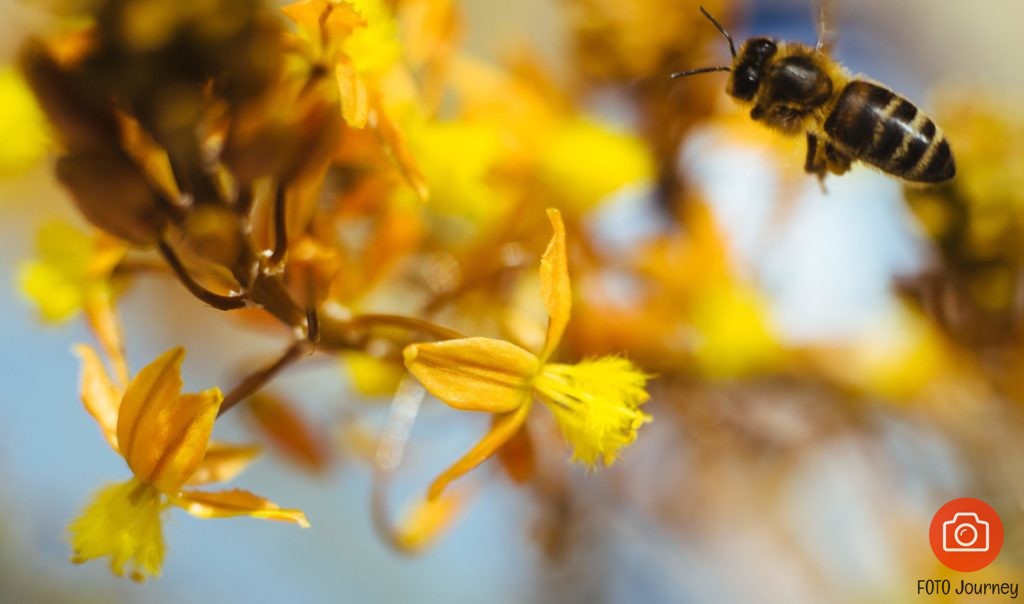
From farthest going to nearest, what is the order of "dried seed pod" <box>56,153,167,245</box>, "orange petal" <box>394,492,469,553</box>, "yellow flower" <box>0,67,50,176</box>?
"orange petal" <box>394,492,469,553</box>
"yellow flower" <box>0,67,50,176</box>
"dried seed pod" <box>56,153,167,245</box>

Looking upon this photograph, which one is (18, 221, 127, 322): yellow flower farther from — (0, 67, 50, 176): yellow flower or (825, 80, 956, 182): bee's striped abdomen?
(825, 80, 956, 182): bee's striped abdomen

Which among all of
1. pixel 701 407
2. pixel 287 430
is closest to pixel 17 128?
pixel 287 430

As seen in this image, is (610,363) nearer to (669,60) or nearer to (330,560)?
(669,60)

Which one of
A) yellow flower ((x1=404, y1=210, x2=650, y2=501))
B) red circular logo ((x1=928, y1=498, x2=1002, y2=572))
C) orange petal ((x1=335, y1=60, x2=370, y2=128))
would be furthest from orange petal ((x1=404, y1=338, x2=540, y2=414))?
red circular logo ((x1=928, y1=498, x2=1002, y2=572))

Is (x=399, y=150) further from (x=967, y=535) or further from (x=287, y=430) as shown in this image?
(x=967, y=535)

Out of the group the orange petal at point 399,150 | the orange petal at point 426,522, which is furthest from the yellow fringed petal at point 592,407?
the orange petal at point 426,522

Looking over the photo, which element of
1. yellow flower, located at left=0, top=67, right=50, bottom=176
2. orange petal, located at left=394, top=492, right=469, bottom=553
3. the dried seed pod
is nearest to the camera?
the dried seed pod

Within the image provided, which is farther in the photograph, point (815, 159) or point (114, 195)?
point (815, 159)
